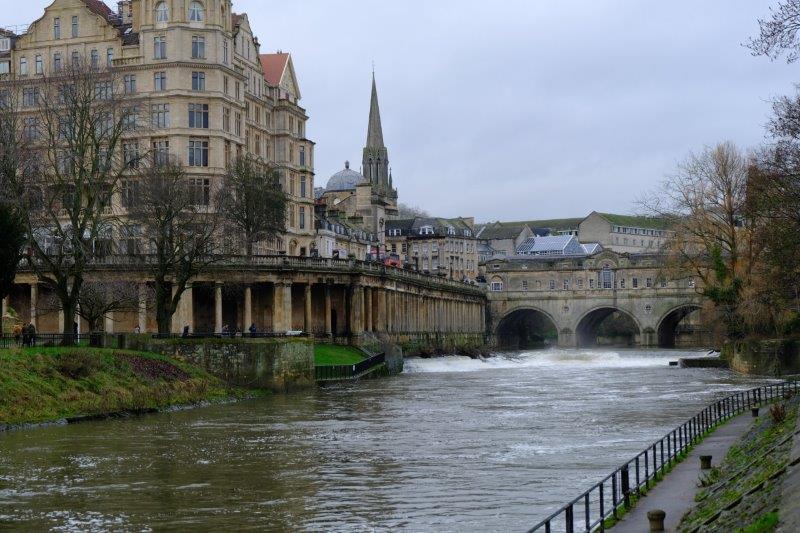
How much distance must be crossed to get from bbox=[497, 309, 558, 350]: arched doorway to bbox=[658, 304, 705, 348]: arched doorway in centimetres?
1533

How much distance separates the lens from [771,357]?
81750mm

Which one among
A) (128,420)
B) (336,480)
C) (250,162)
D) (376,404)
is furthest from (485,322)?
(336,480)

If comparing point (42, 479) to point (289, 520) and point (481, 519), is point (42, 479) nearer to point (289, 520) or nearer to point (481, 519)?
point (289, 520)

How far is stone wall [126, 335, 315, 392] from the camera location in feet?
212

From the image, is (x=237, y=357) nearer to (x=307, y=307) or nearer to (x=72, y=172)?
(x=72, y=172)

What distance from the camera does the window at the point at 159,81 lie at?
310ft

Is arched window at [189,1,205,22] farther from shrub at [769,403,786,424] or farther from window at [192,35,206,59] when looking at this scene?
shrub at [769,403,786,424]

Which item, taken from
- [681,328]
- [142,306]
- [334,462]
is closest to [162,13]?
[142,306]

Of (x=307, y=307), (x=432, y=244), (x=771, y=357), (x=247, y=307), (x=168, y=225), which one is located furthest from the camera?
(x=432, y=244)

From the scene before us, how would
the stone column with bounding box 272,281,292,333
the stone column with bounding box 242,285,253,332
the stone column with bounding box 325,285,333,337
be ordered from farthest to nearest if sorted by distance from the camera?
1. the stone column with bounding box 325,285,333,337
2. the stone column with bounding box 272,281,292,333
3. the stone column with bounding box 242,285,253,332

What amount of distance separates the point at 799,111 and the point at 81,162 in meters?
32.3

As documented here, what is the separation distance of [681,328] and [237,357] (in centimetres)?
12330

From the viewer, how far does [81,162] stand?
58.6 m

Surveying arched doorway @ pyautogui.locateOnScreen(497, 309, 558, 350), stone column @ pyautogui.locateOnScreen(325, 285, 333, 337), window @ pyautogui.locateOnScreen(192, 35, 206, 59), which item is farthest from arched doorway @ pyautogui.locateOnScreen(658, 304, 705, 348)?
window @ pyautogui.locateOnScreen(192, 35, 206, 59)
